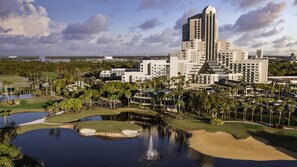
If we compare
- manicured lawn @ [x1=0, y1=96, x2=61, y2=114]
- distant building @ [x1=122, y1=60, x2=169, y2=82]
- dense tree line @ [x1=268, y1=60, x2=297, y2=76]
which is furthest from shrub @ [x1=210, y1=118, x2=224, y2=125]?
dense tree line @ [x1=268, y1=60, x2=297, y2=76]

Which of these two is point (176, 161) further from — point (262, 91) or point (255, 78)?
point (255, 78)

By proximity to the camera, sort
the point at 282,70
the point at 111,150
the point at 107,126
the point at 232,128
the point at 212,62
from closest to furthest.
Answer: the point at 111,150
the point at 232,128
the point at 107,126
the point at 212,62
the point at 282,70

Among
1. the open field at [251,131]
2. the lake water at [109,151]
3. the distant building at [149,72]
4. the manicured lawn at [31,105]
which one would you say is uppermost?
the distant building at [149,72]

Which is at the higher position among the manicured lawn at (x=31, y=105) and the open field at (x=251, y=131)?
the manicured lawn at (x=31, y=105)

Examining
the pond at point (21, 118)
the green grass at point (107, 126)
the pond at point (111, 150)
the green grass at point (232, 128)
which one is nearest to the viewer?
the pond at point (111, 150)

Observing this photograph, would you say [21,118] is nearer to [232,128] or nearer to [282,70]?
[232,128]

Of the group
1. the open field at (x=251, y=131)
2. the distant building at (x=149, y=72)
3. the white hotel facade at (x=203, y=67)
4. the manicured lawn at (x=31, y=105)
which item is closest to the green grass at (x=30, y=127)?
the manicured lawn at (x=31, y=105)

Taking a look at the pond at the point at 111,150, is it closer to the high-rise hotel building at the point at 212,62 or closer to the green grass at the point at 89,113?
the green grass at the point at 89,113

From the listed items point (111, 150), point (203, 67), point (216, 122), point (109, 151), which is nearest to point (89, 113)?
point (111, 150)
